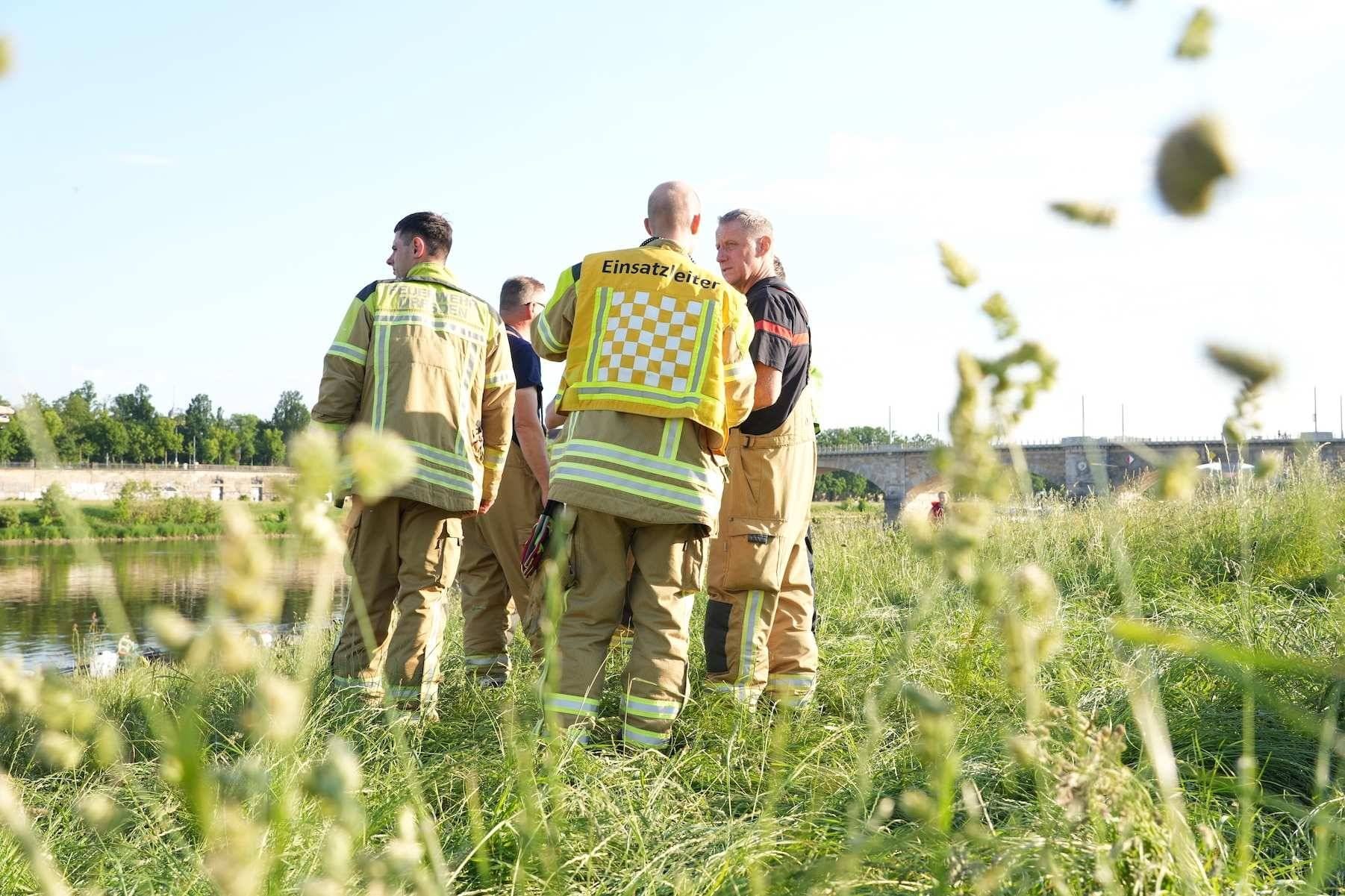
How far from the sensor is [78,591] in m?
36.4

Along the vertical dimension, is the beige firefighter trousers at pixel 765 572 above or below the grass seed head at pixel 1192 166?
below

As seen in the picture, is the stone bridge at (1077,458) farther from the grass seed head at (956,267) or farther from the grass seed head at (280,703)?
the grass seed head at (280,703)

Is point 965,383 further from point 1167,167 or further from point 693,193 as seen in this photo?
point 693,193

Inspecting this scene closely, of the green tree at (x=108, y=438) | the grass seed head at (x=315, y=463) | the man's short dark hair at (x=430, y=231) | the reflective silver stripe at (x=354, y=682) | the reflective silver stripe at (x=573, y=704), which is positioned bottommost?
the reflective silver stripe at (x=354, y=682)

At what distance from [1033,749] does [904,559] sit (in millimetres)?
7123

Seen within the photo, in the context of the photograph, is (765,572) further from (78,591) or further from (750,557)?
(78,591)

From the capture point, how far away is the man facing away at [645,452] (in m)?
3.50

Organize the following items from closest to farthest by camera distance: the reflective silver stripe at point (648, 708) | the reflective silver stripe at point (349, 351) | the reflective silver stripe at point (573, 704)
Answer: the reflective silver stripe at point (573, 704) → the reflective silver stripe at point (648, 708) → the reflective silver stripe at point (349, 351)

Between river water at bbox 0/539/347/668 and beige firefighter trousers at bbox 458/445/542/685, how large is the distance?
5335 millimetres

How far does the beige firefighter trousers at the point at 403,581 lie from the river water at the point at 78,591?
6.12 metres

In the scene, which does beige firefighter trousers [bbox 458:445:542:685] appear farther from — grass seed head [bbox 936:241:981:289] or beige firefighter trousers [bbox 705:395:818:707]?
grass seed head [bbox 936:241:981:289]

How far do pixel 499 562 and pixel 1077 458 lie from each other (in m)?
3.53

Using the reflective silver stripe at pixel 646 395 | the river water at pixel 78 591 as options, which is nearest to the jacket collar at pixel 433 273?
the reflective silver stripe at pixel 646 395

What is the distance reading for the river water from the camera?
913 inches
